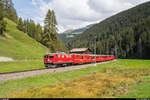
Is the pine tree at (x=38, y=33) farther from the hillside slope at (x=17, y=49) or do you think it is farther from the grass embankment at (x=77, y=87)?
the grass embankment at (x=77, y=87)

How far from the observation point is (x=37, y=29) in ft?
345

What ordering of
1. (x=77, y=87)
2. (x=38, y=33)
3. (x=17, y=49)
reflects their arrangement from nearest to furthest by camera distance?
(x=77, y=87) < (x=17, y=49) < (x=38, y=33)

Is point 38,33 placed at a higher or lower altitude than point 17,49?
higher

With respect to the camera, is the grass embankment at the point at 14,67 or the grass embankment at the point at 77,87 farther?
the grass embankment at the point at 14,67

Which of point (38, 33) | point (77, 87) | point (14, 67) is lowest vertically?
point (77, 87)

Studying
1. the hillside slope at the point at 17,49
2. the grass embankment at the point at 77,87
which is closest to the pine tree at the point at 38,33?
the hillside slope at the point at 17,49

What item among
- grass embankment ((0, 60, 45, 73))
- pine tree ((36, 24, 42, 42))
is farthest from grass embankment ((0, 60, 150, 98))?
pine tree ((36, 24, 42, 42))

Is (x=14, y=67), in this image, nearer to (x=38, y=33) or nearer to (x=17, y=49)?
(x=17, y=49)

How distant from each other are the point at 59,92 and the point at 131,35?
415ft

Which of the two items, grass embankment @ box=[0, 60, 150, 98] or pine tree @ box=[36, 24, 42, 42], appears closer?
grass embankment @ box=[0, 60, 150, 98]

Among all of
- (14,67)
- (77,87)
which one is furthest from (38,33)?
(77,87)

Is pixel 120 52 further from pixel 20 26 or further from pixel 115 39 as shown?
pixel 20 26

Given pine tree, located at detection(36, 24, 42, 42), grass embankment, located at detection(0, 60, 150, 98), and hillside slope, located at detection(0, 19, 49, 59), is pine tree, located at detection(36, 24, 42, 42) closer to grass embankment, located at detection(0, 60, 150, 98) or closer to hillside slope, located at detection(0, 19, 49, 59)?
hillside slope, located at detection(0, 19, 49, 59)

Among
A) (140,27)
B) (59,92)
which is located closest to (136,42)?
(140,27)
